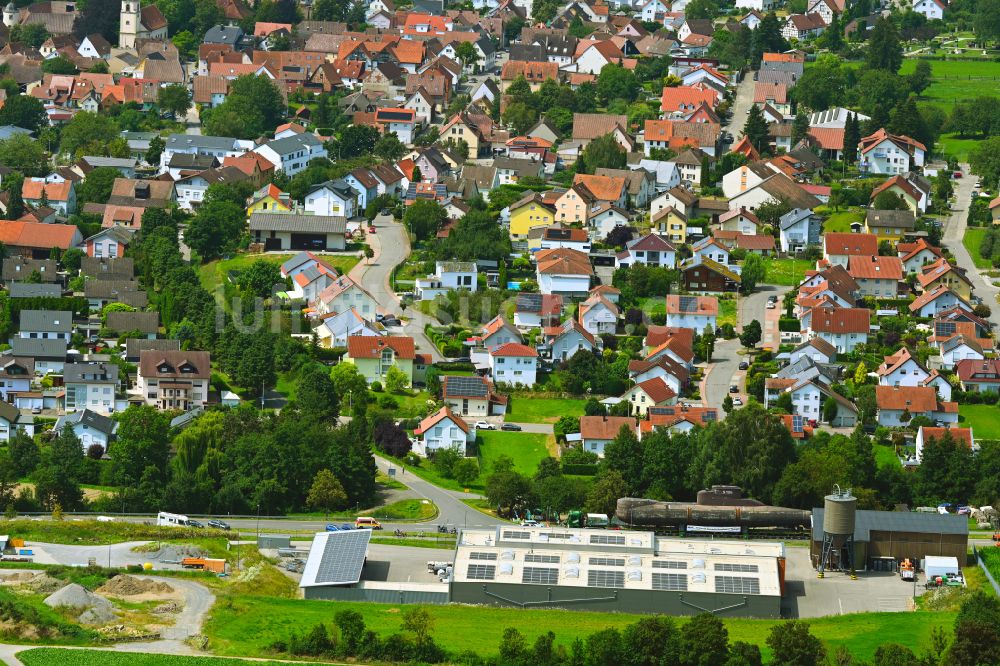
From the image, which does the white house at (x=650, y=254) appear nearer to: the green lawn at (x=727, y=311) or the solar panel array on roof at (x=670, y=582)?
the green lawn at (x=727, y=311)

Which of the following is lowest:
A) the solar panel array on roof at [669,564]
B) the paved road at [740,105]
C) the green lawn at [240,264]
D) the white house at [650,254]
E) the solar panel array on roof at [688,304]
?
the solar panel array on roof at [669,564]

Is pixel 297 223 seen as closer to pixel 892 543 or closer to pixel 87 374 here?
pixel 87 374

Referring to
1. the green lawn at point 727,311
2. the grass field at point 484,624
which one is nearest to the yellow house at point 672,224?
the green lawn at point 727,311

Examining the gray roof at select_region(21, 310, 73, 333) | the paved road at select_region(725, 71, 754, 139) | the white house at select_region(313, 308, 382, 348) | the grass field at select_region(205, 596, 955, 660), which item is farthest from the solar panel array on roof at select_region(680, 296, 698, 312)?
the paved road at select_region(725, 71, 754, 139)

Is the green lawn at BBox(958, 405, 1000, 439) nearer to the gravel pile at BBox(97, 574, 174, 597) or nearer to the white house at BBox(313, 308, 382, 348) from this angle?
the white house at BBox(313, 308, 382, 348)

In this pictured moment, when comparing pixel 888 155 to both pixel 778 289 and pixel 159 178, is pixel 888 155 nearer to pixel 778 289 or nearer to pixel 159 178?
pixel 778 289

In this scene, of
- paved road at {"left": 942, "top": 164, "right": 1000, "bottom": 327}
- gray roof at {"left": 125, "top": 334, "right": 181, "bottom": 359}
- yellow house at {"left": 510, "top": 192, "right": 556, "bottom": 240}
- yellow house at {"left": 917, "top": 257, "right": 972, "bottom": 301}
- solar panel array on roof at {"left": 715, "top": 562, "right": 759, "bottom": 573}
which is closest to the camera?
solar panel array on roof at {"left": 715, "top": 562, "right": 759, "bottom": 573}
